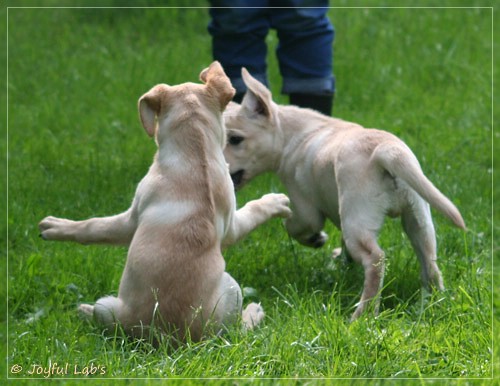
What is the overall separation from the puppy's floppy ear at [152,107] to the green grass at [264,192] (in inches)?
37.8

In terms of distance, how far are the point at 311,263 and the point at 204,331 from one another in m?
1.50

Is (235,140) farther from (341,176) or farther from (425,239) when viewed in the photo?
(425,239)

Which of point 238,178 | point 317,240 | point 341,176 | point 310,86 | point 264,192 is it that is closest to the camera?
point 341,176

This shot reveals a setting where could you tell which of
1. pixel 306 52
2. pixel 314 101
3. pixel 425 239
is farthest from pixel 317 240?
pixel 306 52

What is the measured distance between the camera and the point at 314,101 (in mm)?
6789

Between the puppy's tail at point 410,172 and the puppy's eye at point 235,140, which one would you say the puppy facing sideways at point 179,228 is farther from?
the puppy's eye at point 235,140

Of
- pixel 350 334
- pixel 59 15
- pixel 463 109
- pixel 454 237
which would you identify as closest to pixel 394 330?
pixel 350 334

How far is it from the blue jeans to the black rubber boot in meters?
0.03

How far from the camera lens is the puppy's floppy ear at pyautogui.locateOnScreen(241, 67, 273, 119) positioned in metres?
5.82

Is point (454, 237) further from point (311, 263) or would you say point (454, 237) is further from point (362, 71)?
point (362, 71)

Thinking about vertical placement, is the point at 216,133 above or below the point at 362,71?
above

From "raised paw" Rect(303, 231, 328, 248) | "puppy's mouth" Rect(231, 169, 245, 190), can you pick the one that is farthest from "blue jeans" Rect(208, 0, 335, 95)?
"raised paw" Rect(303, 231, 328, 248)

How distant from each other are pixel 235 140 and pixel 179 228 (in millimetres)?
1659

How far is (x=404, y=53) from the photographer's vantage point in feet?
31.9
